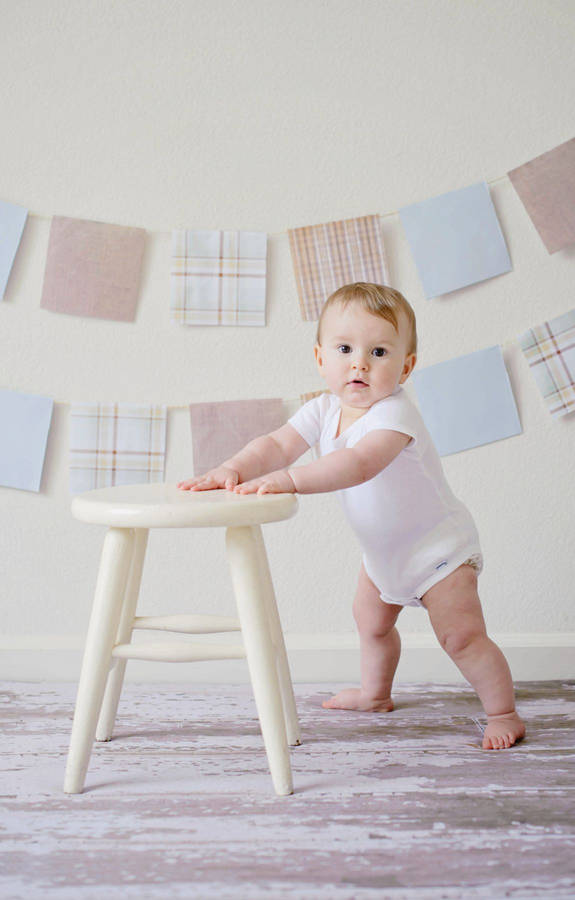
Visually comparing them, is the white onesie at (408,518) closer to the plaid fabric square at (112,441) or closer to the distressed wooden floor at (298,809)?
the distressed wooden floor at (298,809)

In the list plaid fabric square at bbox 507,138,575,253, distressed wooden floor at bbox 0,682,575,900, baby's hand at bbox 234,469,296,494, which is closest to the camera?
distressed wooden floor at bbox 0,682,575,900

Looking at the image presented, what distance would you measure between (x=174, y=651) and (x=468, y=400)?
0.76 m

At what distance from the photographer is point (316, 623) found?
1.61 m

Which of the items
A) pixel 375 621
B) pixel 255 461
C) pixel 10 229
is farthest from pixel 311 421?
pixel 10 229

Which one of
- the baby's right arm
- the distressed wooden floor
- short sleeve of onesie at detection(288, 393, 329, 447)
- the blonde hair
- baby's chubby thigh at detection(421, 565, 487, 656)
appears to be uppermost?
the blonde hair

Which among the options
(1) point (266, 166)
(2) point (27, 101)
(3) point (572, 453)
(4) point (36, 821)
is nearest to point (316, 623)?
(3) point (572, 453)

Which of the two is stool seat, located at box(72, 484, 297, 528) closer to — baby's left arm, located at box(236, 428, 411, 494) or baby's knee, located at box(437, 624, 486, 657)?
baby's left arm, located at box(236, 428, 411, 494)

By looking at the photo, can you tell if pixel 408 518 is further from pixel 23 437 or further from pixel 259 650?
pixel 23 437

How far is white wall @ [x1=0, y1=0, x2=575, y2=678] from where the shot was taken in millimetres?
1554

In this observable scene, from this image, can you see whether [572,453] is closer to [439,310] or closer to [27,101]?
[439,310]

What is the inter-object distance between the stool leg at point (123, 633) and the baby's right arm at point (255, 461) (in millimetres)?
141

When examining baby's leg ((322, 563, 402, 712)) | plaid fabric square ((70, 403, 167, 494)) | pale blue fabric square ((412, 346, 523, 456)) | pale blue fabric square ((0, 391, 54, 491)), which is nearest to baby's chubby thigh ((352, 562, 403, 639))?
baby's leg ((322, 563, 402, 712))

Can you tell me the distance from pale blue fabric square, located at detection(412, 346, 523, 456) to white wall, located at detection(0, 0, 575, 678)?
0.09ft

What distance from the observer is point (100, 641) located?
3.41 feet
